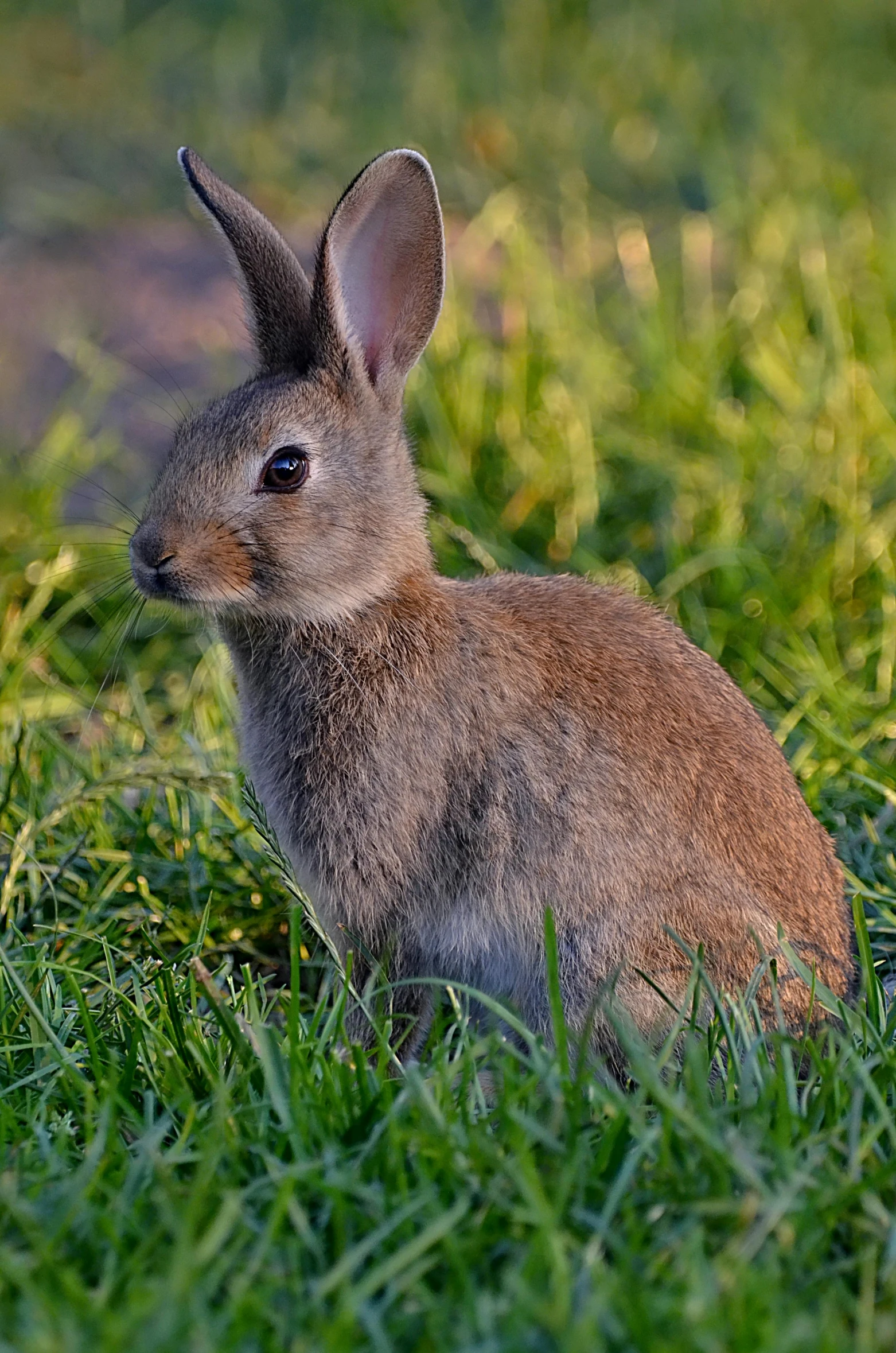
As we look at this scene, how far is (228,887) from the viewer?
434 centimetres

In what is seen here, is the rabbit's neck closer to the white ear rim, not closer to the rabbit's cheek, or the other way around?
the rabbit's cheek

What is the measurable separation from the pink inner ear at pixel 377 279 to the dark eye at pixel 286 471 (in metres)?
0.36

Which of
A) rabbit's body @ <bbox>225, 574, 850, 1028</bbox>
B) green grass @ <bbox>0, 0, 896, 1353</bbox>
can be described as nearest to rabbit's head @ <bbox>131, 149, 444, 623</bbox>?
rabbit's body @ <bbox>225, 574, 850, 1028</bbox>

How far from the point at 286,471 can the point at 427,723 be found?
0.65 metres

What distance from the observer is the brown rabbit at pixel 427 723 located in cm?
363

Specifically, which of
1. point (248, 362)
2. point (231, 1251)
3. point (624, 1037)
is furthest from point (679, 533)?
point (231, 1251)

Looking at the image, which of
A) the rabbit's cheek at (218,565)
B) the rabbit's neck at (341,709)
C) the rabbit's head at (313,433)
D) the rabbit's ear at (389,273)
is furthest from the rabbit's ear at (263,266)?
the rabbit's neck at (341,709)

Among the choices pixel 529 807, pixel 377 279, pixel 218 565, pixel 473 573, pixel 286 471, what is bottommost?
pixel 529 807

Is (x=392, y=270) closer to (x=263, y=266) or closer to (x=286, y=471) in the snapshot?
(x=263, y=266)

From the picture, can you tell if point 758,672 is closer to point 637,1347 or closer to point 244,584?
point 244,584

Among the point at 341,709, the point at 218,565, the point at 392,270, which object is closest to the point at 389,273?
the point at 392,270

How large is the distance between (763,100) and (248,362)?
136 inches

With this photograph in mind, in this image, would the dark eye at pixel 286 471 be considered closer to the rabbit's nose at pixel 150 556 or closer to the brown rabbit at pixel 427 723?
the brown rabbit at pixel 427 723

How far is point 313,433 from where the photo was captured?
3.84m
